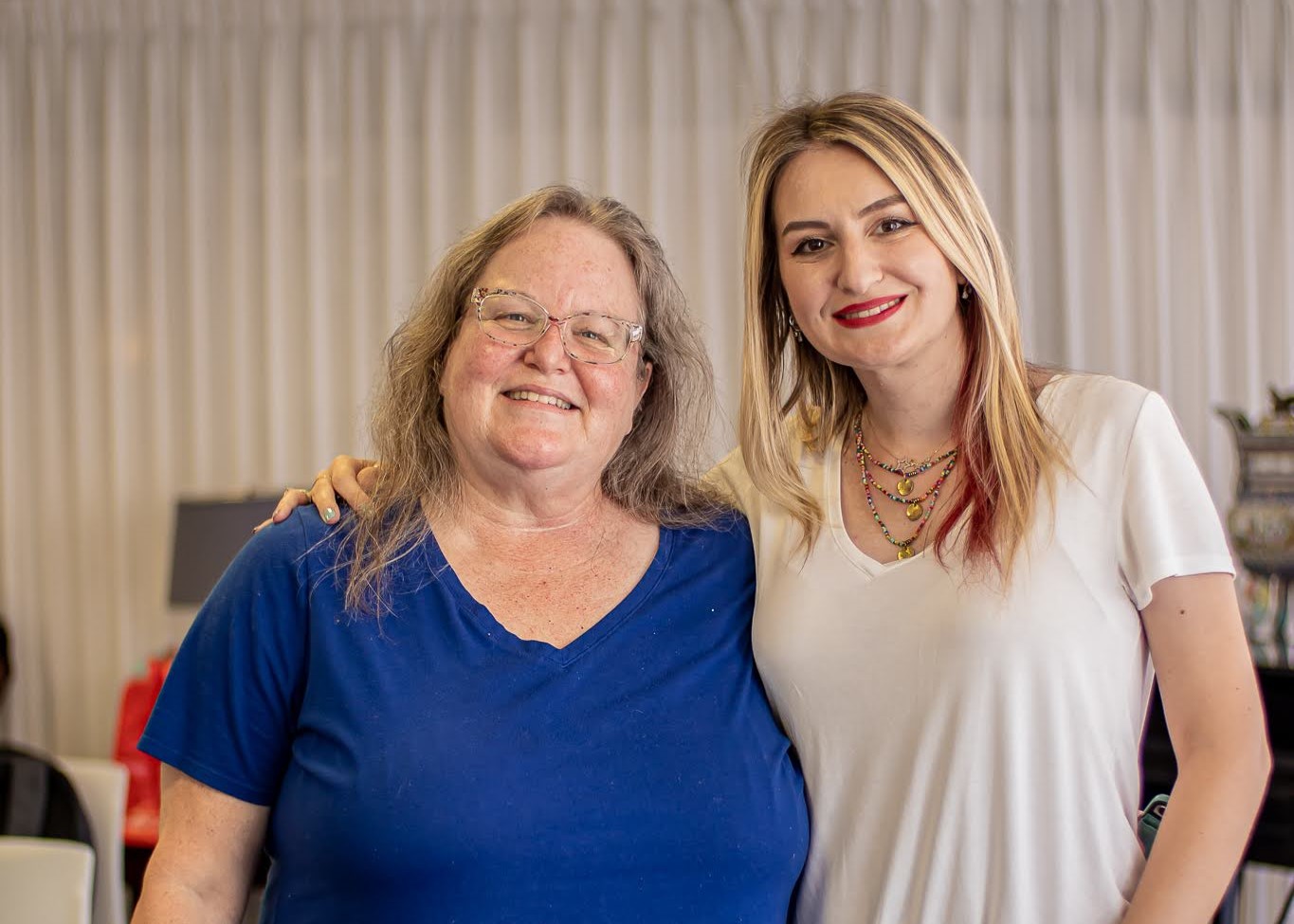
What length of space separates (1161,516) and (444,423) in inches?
39.0

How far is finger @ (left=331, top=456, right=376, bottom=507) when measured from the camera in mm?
1746

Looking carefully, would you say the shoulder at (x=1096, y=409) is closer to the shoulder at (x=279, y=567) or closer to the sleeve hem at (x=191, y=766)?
the shoulder at (x=279, y=567)

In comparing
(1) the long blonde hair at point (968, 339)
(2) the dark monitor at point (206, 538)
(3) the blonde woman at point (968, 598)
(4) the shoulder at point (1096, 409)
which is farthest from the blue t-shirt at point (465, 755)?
(2) the dark monitor at point (206, 538)

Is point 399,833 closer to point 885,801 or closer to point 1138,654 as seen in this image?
point 885,801

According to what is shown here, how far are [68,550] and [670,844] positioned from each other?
3.89m

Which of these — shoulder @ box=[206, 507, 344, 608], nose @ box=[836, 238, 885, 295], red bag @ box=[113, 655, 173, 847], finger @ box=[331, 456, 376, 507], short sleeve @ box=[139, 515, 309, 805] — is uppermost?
nose @ box=[836, 238, 885, 295]

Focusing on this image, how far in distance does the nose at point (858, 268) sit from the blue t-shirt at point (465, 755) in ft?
1.71

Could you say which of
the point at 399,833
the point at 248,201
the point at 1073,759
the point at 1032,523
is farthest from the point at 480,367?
the point at 248,201

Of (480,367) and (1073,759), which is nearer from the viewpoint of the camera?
(1073,759)

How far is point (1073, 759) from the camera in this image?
1.50m

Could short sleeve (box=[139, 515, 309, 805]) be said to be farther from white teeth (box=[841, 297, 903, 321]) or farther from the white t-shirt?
white teeth (box=[841, 297, 903, 321])

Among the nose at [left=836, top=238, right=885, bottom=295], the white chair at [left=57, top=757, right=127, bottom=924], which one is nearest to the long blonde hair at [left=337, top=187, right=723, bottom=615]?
the nose at [left=836, top=238, right=885, bottom=295]

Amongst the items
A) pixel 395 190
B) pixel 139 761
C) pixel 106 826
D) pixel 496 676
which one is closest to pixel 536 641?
pixel 496 676

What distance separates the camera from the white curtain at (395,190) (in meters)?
4.14
